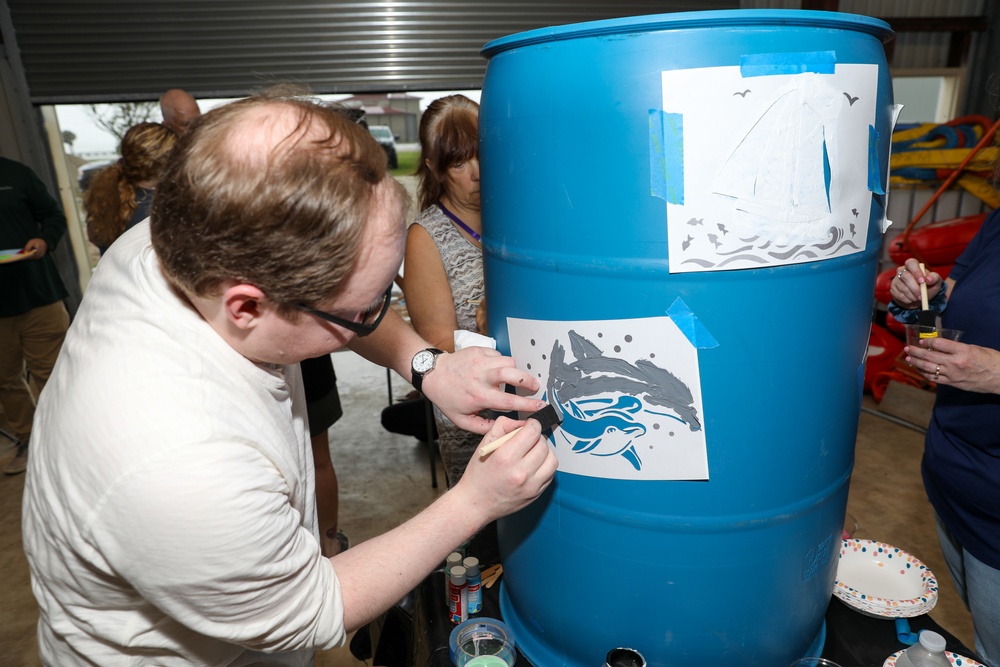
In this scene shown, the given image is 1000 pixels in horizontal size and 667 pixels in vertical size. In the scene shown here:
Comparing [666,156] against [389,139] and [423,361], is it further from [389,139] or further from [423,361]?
[389,139]

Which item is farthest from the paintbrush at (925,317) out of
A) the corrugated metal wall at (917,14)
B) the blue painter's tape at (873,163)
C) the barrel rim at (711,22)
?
the corrugated metal wall at (917,14)

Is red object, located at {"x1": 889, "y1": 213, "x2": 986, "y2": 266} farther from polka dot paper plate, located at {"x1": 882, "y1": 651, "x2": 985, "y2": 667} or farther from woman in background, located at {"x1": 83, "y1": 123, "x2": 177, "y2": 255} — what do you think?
woman in background, located at {"x1": 83, "y1": 123, "x2": 177, "y2": 255}

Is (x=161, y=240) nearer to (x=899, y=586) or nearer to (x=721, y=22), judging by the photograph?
(x=721, y=22)

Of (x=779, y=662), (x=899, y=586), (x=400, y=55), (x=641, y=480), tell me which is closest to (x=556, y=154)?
(x=641, y=480)

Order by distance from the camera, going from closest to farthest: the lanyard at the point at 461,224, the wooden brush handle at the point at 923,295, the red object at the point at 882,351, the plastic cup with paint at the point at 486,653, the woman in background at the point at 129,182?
→ 1. the plastic cup with paint at the point at 486,653
2. the wooden brush handle at the point at 923,295
3. the lanyard at the point at 461,224
4. the woman in background at the point at 129,182
5. the red object at the point at 882,351

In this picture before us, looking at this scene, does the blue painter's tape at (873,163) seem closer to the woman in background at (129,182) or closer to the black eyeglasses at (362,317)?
the black eyeglasses at (362,317)

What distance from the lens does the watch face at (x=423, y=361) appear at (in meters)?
1.10

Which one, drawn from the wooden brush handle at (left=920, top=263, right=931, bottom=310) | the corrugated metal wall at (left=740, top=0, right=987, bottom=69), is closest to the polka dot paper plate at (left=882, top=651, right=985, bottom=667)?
the wooden brush handle at (left=920, top=263, right=931, bottom=310)

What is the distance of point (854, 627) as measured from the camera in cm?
111

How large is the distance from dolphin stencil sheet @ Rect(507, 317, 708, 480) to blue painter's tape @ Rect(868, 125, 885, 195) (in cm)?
33

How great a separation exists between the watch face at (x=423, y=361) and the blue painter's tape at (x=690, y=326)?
1.56 ft

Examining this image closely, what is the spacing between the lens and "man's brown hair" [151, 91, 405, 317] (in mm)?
638

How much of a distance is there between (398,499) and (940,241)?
330 centimetres

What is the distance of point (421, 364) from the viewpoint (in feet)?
3.64
